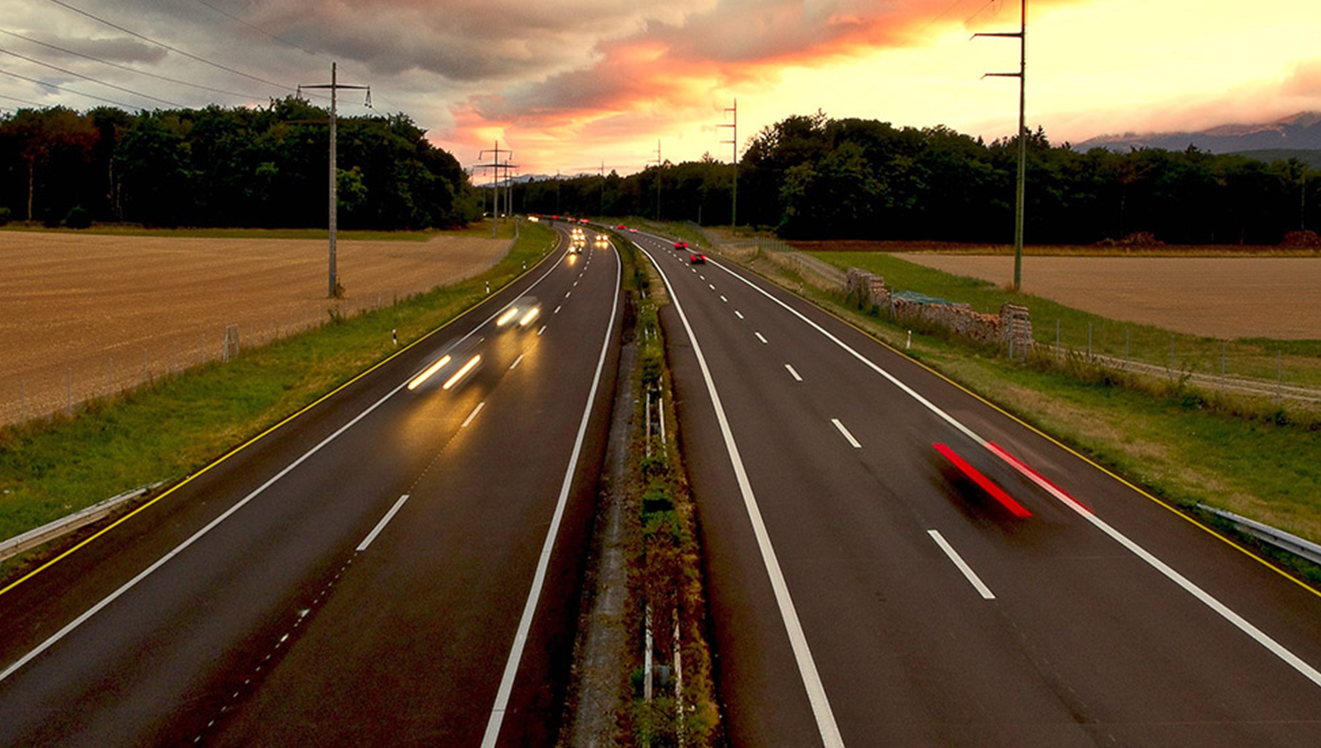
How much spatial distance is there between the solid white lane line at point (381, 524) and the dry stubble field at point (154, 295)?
46.6 ft

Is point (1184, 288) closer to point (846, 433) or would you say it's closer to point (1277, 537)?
point (846, 433)

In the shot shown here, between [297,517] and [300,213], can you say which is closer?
[297,517]

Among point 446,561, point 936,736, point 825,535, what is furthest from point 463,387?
point 936,736

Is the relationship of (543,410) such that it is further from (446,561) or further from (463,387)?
(446,561)

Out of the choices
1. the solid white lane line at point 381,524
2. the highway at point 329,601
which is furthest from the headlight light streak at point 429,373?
the solid white lane line at point 381,524

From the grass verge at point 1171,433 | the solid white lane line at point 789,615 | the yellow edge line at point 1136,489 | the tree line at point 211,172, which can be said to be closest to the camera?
the solid white lane line at point 789,615

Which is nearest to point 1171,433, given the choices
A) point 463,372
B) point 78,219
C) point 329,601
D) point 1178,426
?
point 1178,426

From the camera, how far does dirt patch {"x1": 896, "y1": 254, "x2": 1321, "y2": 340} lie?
157ft

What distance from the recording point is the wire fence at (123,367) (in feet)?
85.1

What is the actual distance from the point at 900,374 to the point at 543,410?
1344 centimetres

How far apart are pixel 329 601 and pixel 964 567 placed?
10.6m

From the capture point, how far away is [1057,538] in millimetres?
15969

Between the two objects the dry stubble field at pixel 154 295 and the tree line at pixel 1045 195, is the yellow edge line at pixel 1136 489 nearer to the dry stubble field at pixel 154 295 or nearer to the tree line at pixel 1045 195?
the dry stubble field at pixel 154 295

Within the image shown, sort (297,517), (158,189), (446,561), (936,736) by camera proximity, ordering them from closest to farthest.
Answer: (936,736) → (446,561) → (297,517) → (158,189)
